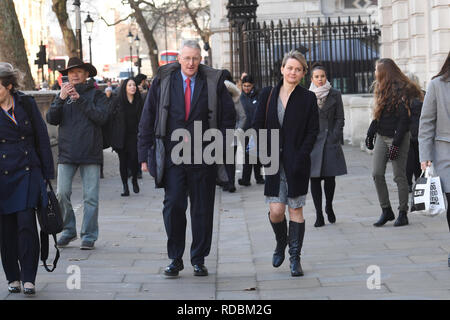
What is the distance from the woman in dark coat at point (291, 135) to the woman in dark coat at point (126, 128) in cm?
685

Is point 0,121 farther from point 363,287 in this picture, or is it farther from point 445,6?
point 445,6

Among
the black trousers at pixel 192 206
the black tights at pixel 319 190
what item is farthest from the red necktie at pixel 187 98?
the black tights at pixel 319 190

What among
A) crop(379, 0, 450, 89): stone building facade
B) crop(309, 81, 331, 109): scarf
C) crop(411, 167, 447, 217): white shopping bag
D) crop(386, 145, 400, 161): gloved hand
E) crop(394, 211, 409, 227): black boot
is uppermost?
crop(379, 0, 450, 89): stone building facade

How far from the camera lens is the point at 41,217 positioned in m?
6.78

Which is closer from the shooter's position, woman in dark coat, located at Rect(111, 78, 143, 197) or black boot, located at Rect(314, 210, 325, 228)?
black boot, located at Rect(314, 210, 325, 228)

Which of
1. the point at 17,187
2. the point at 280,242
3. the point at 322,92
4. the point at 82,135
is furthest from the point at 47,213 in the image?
the point at 322,92

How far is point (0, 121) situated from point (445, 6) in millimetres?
11889

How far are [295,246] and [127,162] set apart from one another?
738 cm


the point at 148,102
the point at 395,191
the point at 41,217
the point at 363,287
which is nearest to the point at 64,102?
the point at 148,102

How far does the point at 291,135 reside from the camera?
7230 millimetres

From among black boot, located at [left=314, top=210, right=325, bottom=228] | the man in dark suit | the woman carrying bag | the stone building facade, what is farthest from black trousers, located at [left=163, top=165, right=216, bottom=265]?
the stone building facade

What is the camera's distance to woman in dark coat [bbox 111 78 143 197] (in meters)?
14.2

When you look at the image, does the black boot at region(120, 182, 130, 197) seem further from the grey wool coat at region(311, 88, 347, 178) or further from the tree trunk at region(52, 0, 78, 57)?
the tree trunk at region(52, 0, 78, 57)

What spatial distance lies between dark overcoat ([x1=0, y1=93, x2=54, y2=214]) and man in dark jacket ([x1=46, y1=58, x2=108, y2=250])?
5.96 ft
